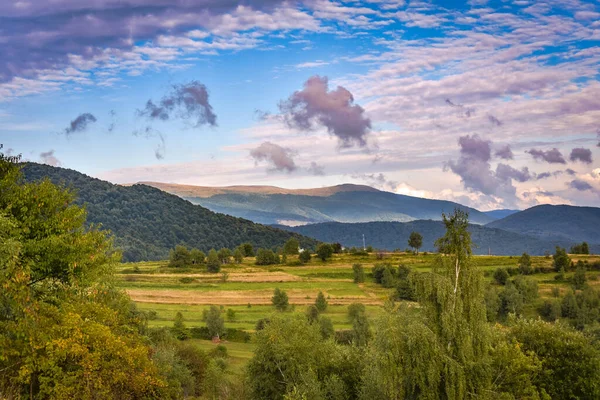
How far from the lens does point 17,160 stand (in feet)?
80.3

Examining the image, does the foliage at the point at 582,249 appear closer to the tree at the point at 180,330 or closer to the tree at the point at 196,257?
the tree at the point at 196,257

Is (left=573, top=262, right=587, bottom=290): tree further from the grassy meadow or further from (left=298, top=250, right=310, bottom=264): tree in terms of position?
(left=298, top=250, right=310, bottom=264): tree

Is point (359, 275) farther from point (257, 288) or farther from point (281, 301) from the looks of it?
point (281, 301)

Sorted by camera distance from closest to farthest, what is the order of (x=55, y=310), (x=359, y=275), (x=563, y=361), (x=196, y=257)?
1. (x=55, y=310)
2. (x=563, y=361)
3. (x=359, y=275)
4. (x=196, y=257)

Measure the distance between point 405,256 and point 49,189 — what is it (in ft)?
390

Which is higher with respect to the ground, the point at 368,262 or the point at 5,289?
the point at 5,289

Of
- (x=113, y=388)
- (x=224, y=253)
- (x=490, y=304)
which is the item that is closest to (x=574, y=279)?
(x=490, y=304)

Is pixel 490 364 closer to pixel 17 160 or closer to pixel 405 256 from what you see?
pixel 17 160

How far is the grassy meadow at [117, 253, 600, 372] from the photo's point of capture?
84.9 m

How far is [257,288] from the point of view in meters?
105

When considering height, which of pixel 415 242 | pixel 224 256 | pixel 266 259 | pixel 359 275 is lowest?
pixel 359 275

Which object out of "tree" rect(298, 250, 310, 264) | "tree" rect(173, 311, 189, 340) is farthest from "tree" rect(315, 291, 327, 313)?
"tree" rect(298, 250, 310, 264)

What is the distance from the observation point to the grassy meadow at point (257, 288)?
84.9 metres

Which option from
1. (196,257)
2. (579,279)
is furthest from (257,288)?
(579,279)
